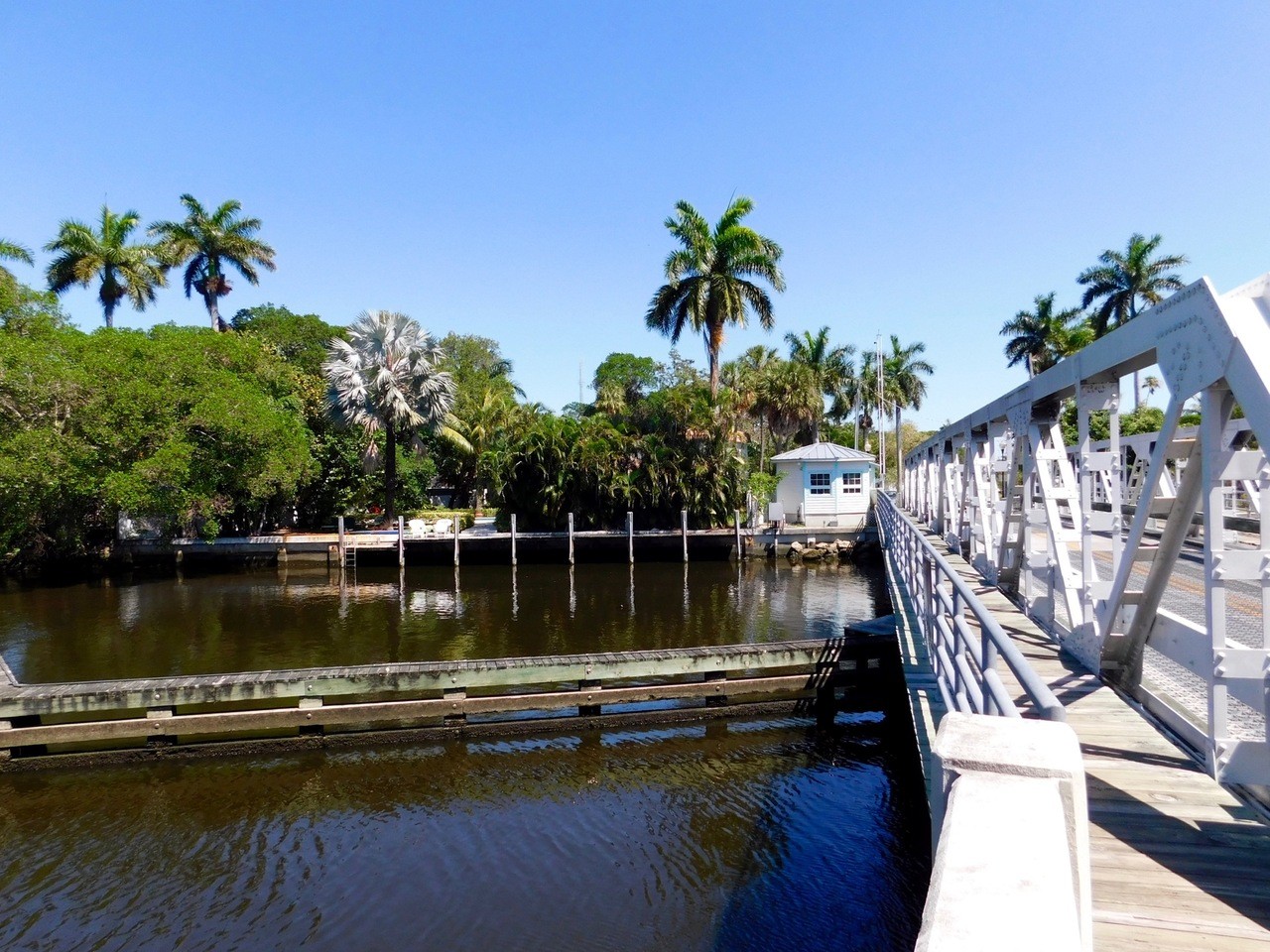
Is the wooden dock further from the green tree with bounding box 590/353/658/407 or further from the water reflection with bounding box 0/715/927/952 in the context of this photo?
the green tree with bounding box 590/353/658/407

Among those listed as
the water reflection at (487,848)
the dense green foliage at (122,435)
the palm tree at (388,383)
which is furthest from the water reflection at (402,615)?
the palm tree at (388,383)

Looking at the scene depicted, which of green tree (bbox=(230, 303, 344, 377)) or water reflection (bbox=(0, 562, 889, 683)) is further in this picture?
green tree (bbox=(230, 303, 344, 377))

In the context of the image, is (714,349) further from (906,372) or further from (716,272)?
(906,372)

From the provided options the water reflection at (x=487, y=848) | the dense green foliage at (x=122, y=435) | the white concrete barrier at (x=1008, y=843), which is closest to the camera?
the white concrete barrier at (x=1008, y=843)

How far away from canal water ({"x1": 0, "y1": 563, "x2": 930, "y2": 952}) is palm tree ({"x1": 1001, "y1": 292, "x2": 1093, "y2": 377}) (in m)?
45.9

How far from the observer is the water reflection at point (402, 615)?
17.1 m

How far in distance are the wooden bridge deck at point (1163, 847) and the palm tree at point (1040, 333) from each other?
164ft

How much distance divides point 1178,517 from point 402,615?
2087 centimetres

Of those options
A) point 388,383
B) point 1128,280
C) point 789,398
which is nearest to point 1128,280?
point 1128,280

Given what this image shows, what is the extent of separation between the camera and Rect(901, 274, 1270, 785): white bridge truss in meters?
3.74

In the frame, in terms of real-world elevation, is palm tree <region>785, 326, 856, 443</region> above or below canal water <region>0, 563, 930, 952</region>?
above

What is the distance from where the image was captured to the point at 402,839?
8.37 metres

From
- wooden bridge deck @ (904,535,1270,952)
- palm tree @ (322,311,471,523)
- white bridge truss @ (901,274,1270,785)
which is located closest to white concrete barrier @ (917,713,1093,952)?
wooden bridge deck @ (904,535,1270,952)

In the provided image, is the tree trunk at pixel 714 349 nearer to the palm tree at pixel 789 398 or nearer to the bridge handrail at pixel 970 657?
the palm tree at pixel 789 398
